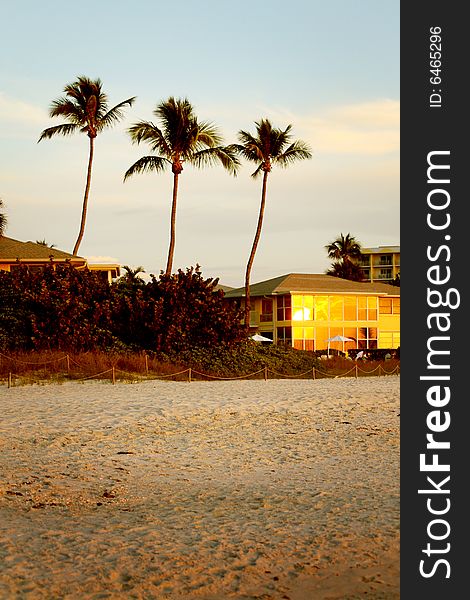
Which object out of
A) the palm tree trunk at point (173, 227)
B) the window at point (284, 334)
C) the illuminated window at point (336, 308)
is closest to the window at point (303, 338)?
the window at point (284, 334)

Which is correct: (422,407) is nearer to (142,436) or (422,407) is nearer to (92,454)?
(92,454)

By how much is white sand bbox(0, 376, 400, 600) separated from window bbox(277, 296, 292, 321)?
3223cm

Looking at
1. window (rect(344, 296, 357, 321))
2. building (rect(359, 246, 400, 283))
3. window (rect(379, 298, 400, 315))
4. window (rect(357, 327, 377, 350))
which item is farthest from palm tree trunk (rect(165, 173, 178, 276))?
building (rect(359, 246, 400, 283))

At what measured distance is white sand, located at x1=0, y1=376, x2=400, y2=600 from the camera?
6746mm

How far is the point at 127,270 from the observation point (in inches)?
1161

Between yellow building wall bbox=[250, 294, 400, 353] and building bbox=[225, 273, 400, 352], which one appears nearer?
building bbox=[225, 273, 400, 352]

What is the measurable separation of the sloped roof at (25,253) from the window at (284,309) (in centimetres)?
1714

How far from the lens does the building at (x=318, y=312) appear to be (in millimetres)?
50625

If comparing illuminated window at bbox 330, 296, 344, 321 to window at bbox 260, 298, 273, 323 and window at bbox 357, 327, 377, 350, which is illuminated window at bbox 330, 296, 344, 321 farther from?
window at bbox 260, 298, 273, 323

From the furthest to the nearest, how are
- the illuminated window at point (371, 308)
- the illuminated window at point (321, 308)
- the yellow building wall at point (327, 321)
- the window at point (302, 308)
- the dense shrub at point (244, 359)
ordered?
the illuminated window at point (371, 308) < the illuminated window at point (321, 308) < the yellow building wall at point (327, 321) < the window at point (302, 308) < the dense shrub at point (244, 359)

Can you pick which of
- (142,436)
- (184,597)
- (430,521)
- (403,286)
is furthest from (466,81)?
(142,436)

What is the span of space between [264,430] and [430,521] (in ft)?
30.7

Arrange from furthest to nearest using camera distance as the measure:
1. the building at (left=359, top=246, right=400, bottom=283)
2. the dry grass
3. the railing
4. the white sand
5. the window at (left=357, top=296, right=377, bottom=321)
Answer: the building at (left=359, top=246, right=400, bottom=283), the window at (left=357, top=296, right=377, bottom=321), the dry grass, the railing, the white sand

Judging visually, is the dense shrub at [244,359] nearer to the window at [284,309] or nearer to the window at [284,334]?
the window at [284,334]
